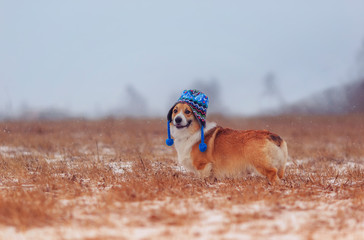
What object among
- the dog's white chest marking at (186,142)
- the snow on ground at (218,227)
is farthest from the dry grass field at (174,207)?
the dog's white chest marking at (186,142)

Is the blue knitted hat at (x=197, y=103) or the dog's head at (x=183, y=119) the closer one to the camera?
the dog's head at (x=183, y=119)

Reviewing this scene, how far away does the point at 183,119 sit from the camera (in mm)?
5164

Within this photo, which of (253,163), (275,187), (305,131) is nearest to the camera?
(275,187)

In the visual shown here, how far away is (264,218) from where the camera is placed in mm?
3133

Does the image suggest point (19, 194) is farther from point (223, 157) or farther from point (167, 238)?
point (223, 157)

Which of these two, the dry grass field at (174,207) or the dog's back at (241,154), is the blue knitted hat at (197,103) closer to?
the dog's back at (241,154)

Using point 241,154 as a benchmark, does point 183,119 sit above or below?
above

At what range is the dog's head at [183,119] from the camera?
17.0 ft

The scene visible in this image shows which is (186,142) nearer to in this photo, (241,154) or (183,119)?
(183,119)

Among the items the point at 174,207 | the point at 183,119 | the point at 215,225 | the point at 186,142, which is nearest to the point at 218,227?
the point at 215,225

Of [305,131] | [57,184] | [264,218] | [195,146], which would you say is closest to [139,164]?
[195,146]

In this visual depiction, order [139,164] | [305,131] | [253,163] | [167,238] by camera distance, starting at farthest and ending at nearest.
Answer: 1. [305,131]
2. [139,164]
3. [253,163]
4. [167,238]

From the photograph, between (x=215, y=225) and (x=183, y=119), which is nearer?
(x=215, y=225)

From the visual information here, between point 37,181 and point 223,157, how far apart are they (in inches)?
106
